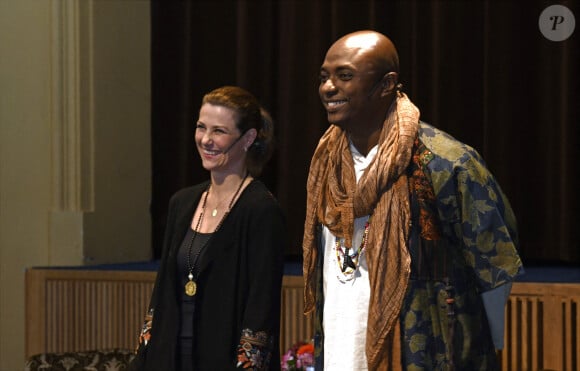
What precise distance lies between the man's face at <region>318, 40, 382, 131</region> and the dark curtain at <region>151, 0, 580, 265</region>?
90.9 inches

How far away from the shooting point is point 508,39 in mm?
4910

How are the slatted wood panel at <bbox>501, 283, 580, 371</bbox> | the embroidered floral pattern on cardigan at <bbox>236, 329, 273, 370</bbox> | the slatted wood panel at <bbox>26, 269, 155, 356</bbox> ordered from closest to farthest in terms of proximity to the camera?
1. the embroidered floral pattern on cardigan at <bbox>236, 329, 273, 370</bbox>
2. the slatted wood panel at <bbox>501, 283, 580, 371</bbox>
3. the slatted wood panel at <bbox>26, 269, 155, 356</bbox>

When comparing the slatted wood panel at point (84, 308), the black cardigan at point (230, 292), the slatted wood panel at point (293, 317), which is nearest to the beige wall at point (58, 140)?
the slatted wood panel at point (84, 308)

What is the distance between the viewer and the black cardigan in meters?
3.17

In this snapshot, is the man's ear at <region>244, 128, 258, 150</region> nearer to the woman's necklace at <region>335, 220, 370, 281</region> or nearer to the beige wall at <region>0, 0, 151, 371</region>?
the woman's necklace at <region>335, 220, 370, 281</region>

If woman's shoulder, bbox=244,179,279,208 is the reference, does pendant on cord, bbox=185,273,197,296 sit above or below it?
below

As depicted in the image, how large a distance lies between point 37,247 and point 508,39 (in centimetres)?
236

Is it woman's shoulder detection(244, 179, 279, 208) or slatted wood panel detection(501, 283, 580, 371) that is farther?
slatted wood panel detection(501, 283, 580, 371)

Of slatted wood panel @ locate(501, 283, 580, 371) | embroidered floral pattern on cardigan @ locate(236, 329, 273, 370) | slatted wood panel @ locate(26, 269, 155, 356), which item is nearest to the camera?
embroidered floral pattern on cardigan @ locate(236, 329, 273, 370)

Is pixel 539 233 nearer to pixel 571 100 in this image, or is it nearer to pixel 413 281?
pixel 571 100

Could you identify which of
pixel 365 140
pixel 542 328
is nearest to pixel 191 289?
pixel 365 140

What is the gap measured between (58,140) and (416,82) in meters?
1.68

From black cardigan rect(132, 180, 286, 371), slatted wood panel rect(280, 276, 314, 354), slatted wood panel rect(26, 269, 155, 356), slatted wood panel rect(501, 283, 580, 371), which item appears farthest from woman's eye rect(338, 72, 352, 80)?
slatted wood panel rect(26, 269, 155, 356)

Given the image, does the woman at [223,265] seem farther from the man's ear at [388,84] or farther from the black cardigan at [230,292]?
the man's ear at [388,84]
